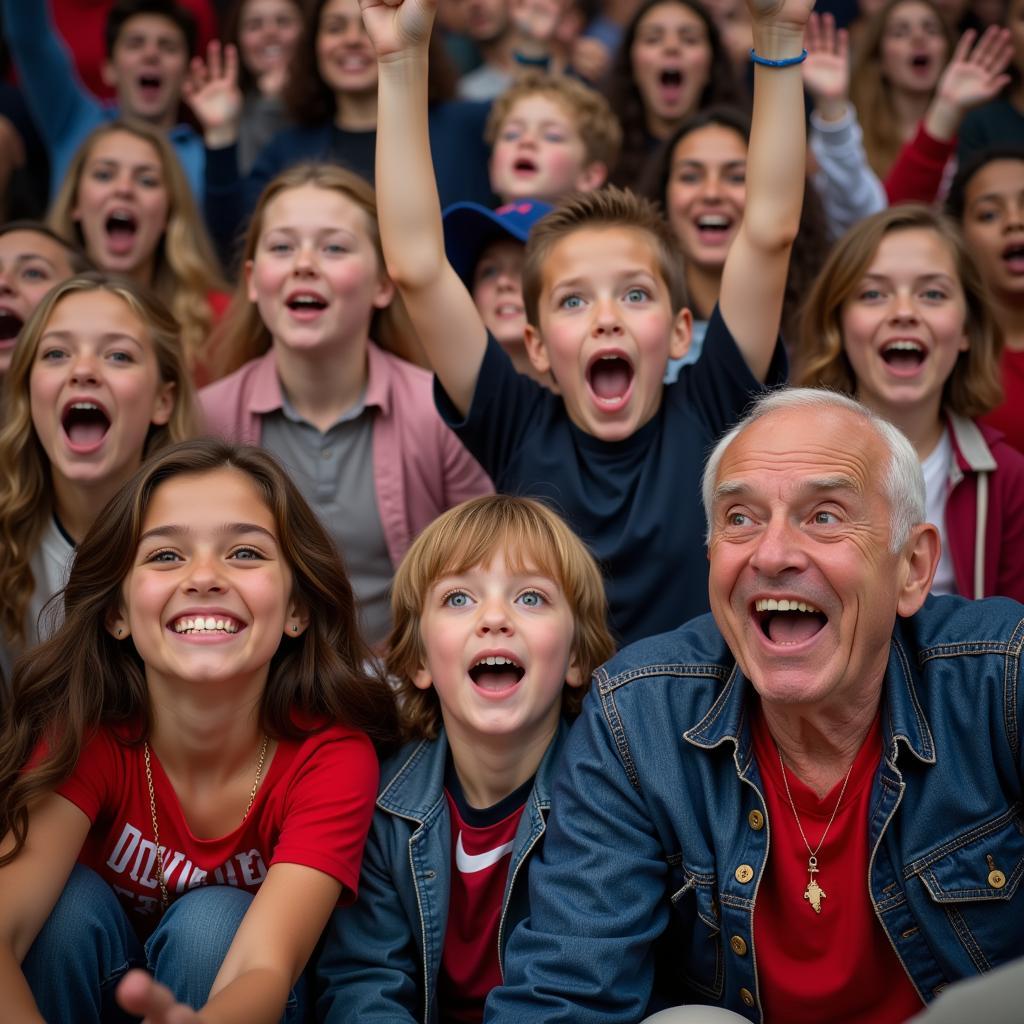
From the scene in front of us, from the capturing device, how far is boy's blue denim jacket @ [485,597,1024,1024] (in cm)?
255

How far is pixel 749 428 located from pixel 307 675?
104cm

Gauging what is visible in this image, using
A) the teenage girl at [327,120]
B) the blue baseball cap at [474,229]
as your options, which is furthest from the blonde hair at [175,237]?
the blue baseball cap at [474,229]

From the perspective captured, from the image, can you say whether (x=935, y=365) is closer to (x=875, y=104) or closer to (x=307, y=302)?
(x=307, y=302)

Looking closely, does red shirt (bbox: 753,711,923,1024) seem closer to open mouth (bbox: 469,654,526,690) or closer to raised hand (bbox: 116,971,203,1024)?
open mouth (bbox: 469,654,526,690)

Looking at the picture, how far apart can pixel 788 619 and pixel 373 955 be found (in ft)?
3.35

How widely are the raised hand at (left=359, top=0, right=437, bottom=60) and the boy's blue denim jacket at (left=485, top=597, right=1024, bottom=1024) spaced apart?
130 centimetres

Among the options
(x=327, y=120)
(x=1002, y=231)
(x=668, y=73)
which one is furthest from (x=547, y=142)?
(x=1002, y=231)

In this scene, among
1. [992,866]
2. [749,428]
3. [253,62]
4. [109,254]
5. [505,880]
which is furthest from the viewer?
[253,62]

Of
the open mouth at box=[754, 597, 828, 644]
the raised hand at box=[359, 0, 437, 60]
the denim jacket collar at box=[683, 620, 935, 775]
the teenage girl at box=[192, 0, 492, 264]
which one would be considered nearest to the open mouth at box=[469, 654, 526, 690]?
the denim jacket collar at box=[683, 620, 935, 775]

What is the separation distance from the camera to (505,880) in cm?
296

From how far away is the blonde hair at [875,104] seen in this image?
19.7 feet

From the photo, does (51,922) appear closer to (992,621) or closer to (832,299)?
(992,621)

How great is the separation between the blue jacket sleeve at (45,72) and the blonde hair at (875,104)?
306 centimetres

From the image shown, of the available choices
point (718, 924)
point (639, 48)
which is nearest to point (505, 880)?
point (718, 924)
